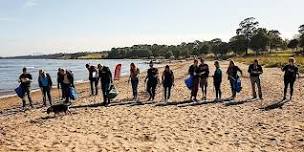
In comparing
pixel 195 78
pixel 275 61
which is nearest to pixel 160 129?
pixel 195 78

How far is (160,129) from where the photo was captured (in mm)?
12148

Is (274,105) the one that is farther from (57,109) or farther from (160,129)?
(57,109)

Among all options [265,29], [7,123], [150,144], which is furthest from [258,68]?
[265,29]

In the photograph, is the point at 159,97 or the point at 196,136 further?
the point at 159,97

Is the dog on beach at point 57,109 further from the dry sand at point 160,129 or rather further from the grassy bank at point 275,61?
the grassy bank at point 275,61

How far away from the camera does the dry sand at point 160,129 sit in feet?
33.7

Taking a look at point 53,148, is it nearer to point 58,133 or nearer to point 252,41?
point 58,133

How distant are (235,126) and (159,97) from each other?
7.88 m

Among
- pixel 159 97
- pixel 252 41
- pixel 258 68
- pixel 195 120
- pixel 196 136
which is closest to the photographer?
pixel 196 136

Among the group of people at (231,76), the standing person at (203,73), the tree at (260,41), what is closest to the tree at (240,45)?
the tree at (260,41)

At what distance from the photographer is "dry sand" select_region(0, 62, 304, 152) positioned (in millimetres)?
10281

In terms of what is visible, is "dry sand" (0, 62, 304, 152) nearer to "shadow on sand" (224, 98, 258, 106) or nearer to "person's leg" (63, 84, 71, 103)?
"shadow on sand" (224, 98, 258, 106)

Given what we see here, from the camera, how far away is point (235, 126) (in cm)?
1245

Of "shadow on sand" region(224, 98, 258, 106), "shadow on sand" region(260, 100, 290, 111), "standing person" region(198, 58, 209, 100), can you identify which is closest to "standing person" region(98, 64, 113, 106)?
"standing person" region(198, 58, 209, 100)
